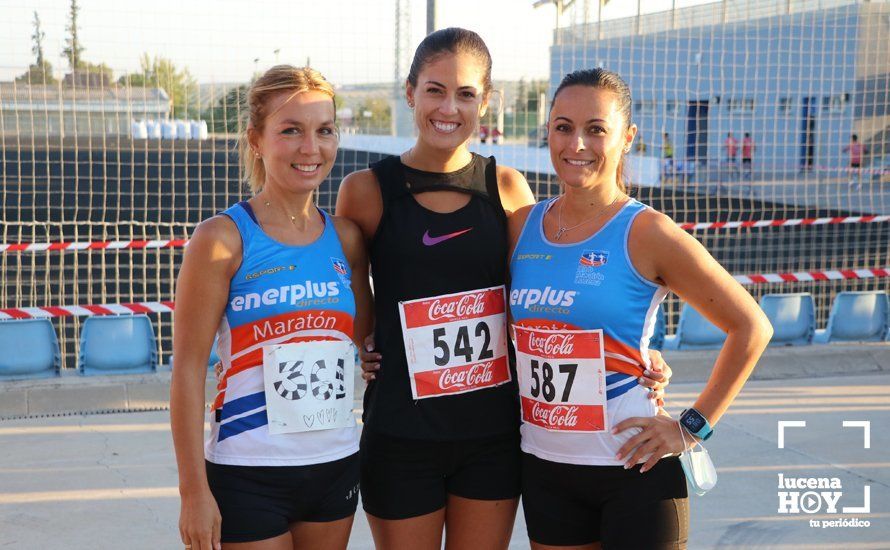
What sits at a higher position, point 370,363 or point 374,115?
point 374,115

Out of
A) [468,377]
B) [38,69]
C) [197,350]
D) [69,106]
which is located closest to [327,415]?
[197,350]

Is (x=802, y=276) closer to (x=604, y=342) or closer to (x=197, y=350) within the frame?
(x=604, y=342)

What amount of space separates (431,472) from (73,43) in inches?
276

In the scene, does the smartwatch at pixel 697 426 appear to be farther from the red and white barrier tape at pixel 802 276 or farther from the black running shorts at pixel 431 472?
the red and white barrier tape at pixel 802 276

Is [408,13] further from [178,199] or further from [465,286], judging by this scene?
[178,199]

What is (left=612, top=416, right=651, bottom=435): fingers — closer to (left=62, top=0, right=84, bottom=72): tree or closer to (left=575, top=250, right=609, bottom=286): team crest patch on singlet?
(left=575, top=250, right=609, bottom=286): team crest patch on singlet

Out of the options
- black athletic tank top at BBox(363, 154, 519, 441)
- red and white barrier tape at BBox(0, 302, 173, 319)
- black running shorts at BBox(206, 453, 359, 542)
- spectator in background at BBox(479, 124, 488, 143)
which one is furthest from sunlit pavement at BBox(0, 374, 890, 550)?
spectator in background at BBox(479, 124, 488, 143)

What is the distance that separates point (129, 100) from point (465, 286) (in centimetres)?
985

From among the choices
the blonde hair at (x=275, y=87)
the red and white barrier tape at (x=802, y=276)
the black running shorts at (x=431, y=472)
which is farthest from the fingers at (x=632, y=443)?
the red and white barrier tape at (x=802, y=276)

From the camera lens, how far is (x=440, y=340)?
9.18 ft

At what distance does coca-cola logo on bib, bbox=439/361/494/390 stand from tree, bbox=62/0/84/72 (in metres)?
6.73

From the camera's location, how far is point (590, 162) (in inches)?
106

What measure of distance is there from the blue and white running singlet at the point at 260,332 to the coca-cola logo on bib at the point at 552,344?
0.56 metres

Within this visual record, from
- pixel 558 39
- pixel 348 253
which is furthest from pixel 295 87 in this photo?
pixel 558 39
